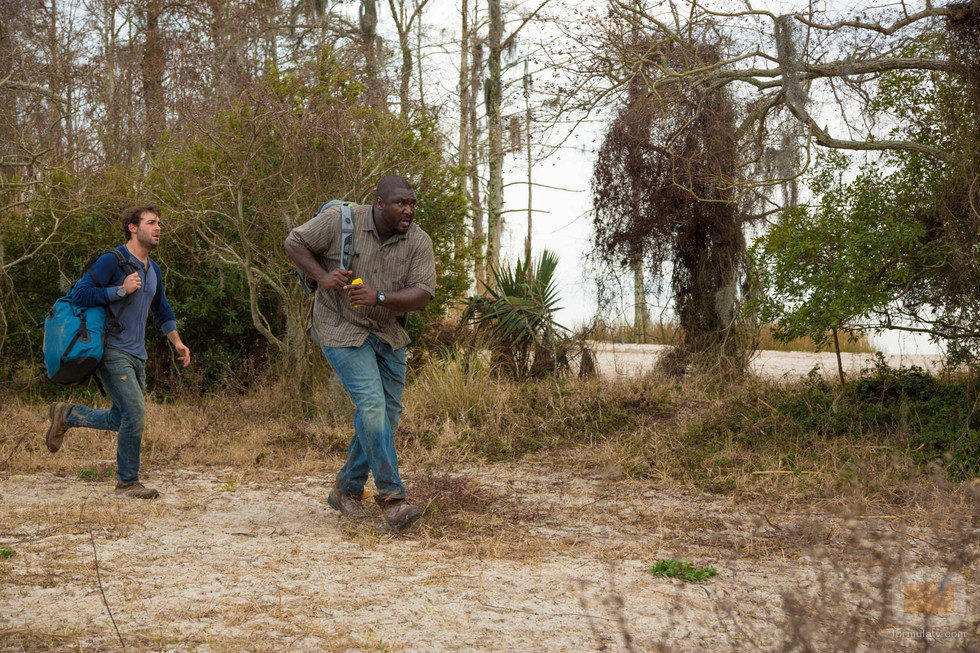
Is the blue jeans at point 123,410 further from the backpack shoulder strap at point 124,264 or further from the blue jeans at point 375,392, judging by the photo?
the blue jeans at point 375,392

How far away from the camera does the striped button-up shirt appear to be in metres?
5.45

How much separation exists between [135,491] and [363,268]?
2.71 metres

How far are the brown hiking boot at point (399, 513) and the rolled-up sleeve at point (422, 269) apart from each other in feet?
4.27

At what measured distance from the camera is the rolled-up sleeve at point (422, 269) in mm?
5516

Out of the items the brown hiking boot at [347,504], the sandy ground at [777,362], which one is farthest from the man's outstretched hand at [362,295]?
the sandy ground at [777,362]

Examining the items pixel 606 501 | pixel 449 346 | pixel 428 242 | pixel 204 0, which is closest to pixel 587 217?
pixel 449 346

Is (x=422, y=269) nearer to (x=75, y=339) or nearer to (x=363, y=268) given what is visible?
(x=363, y=268)

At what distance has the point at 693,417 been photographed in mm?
8969

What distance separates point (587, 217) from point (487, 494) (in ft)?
21.0

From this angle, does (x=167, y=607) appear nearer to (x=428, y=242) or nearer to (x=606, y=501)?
(x=428, y=242)

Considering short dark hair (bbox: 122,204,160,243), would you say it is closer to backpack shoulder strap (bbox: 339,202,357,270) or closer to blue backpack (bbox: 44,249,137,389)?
blue backpack (bbox: 44,249,137,389)

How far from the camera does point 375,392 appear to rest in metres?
5.44

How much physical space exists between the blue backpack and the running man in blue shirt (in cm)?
6

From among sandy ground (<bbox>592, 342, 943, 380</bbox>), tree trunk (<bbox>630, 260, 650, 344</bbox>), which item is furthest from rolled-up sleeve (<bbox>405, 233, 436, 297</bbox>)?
tree trunk (<bbox>630, 260, 650, 344</bbox>)
